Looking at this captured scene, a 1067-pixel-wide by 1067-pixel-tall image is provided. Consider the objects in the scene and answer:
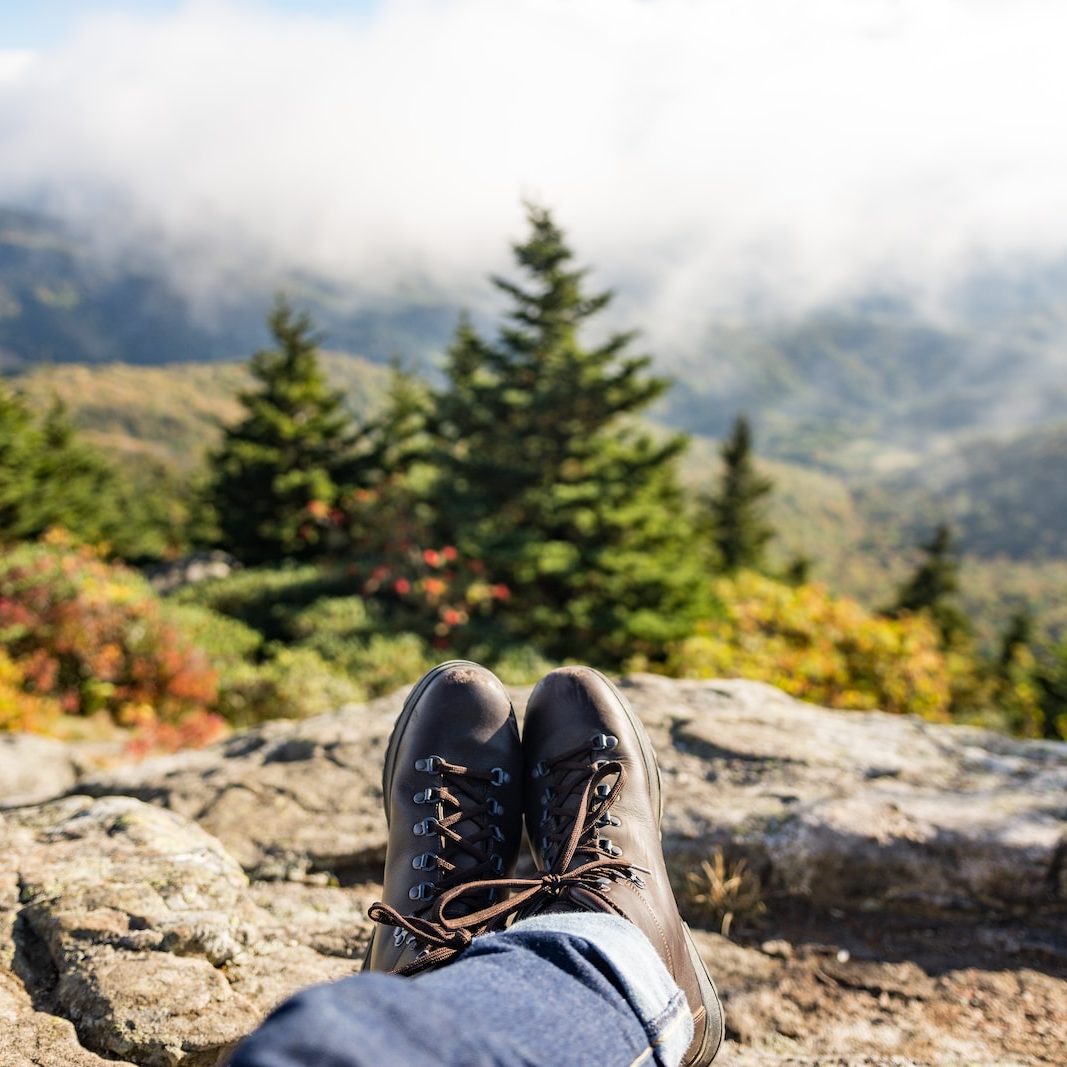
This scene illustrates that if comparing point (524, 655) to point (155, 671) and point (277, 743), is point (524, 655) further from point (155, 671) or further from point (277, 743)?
point (277, 743)

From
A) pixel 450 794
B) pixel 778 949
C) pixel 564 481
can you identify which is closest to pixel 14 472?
pixel 564 481

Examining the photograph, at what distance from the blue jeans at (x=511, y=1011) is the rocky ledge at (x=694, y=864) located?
2.32ft

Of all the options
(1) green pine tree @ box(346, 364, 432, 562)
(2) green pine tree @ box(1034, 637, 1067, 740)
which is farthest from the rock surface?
(2) green pine tree @ box(1034, 637, 1067, 740)

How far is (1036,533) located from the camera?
190 metres

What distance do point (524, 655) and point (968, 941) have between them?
5.96 m

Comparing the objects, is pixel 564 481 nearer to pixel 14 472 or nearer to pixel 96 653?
pixel 96 653

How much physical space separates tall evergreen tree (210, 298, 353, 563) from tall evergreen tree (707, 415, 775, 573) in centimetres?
1353

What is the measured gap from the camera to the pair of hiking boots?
61.4 inches

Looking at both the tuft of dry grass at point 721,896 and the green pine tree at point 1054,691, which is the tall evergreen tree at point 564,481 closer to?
the green pine tree at point 1054,691

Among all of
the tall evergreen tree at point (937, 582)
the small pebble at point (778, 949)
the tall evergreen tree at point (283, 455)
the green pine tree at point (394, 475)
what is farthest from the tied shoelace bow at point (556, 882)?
the tall evergreen tree at point (937, 582)

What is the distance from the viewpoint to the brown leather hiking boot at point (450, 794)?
71.1 inches

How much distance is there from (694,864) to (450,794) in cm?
88

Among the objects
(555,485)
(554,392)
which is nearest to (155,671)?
(555,485)

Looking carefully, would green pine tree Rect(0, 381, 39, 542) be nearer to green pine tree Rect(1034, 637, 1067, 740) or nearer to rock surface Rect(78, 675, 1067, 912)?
rock surface Rect(78, 675, 1067, 912)
